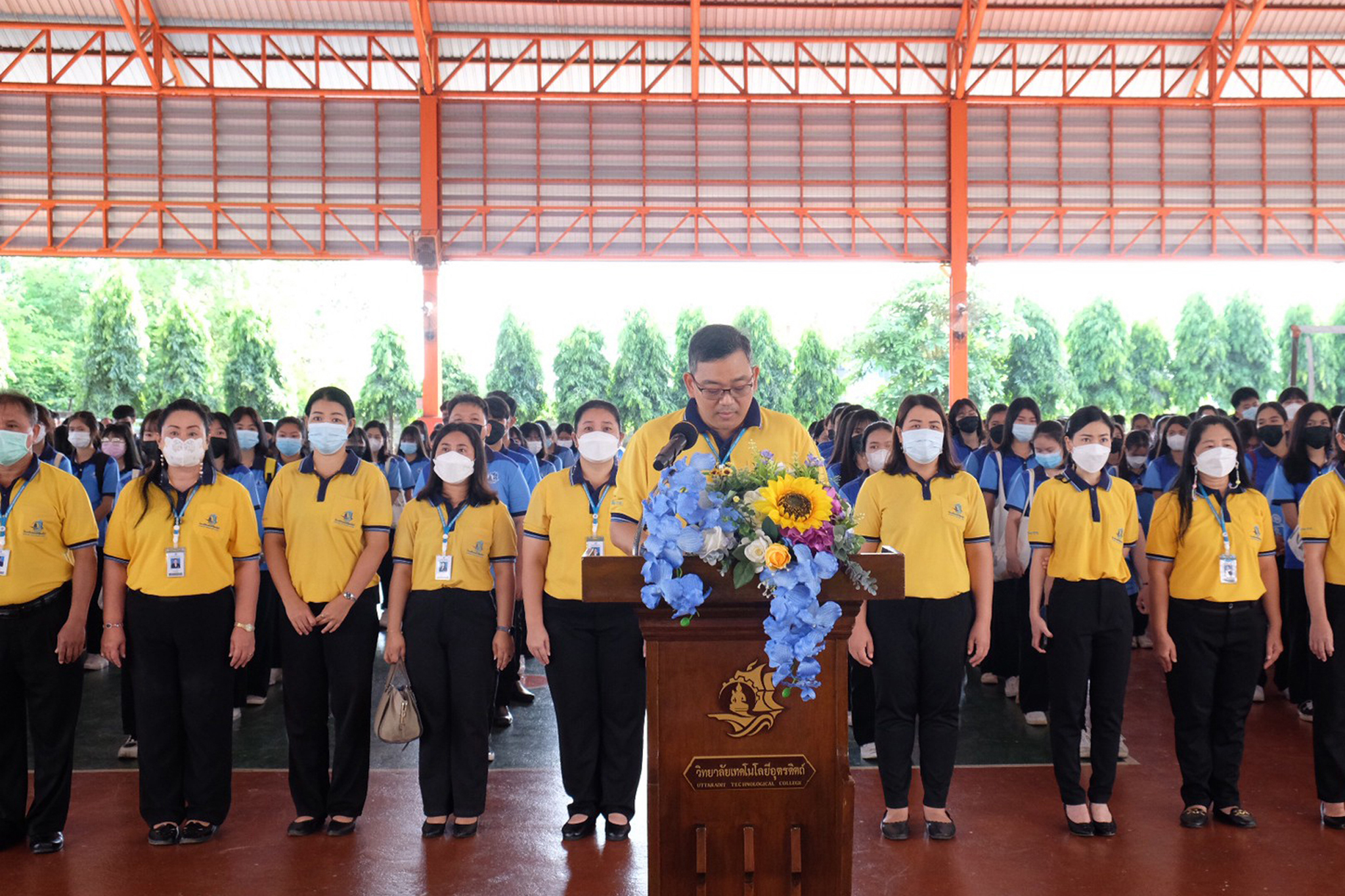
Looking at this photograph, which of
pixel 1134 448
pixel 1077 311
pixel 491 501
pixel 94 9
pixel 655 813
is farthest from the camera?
pixel 1077 311

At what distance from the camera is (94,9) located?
543 inches

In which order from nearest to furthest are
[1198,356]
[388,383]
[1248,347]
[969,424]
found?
[969,424]
[388,383]
[1248,347]
[1198,356]

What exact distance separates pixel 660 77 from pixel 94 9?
291 inches

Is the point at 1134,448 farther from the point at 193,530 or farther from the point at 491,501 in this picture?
the point at 193,530

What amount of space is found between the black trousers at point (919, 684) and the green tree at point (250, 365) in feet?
64.0

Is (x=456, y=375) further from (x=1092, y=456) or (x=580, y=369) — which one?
(x=1092, y=456)

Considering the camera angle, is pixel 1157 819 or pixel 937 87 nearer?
pixel 1157 819

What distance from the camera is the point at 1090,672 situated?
3746mm

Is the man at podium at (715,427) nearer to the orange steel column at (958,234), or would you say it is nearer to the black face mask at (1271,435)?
the black face mask at (1271,435)

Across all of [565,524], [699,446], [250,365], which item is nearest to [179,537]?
[565,524]

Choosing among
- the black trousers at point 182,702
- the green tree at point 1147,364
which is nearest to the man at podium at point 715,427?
the black trousers at point 182,702

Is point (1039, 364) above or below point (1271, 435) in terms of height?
above

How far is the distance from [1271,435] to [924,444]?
314cm

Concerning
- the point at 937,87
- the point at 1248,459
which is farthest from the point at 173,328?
the point at 1248,459
